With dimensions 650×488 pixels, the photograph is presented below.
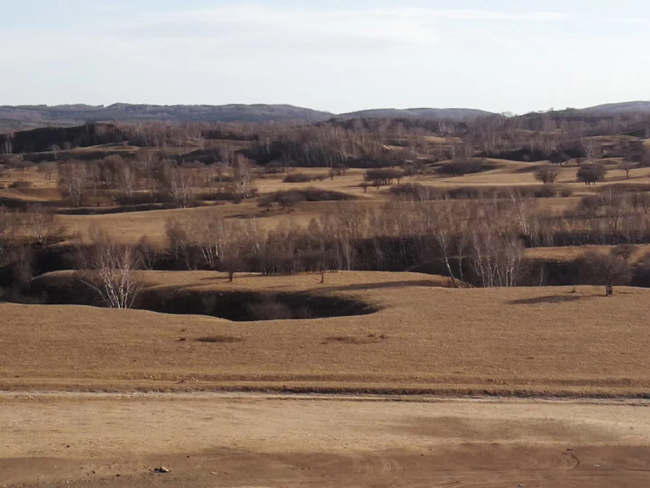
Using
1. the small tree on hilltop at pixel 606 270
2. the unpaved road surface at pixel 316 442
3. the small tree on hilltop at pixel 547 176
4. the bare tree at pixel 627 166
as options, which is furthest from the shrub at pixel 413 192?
the unpaved road surface at pixel 316 442

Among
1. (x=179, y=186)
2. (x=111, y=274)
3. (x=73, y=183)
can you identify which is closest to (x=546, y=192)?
(x=179, y=186)

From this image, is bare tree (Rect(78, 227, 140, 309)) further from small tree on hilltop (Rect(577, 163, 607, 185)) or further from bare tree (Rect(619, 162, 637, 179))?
bare tree (Rect(619, 162, 637, 179))

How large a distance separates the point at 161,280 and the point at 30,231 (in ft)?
72.9

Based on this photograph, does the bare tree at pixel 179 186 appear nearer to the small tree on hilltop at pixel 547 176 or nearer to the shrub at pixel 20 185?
the shrub at pixel 20 185

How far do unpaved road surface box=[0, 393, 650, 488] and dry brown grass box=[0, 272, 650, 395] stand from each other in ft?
5.71

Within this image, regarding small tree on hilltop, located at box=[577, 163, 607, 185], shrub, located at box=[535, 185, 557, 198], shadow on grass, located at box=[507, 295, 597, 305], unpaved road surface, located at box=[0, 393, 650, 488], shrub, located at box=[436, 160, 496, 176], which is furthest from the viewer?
shrub, located at box=[436, 160, 496, 176]

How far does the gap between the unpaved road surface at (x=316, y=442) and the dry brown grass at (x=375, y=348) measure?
5.71ft

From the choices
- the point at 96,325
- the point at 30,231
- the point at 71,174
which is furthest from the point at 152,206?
the point at 96,325

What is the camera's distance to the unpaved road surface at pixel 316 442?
16656mm

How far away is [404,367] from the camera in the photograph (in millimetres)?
26688

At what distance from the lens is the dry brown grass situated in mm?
25062

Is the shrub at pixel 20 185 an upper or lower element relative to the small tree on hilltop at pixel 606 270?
upper

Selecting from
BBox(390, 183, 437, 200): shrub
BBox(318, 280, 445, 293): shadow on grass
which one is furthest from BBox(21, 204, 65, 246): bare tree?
BBox(390, 183, 437, 200): shrub

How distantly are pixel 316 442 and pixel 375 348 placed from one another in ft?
34.3
